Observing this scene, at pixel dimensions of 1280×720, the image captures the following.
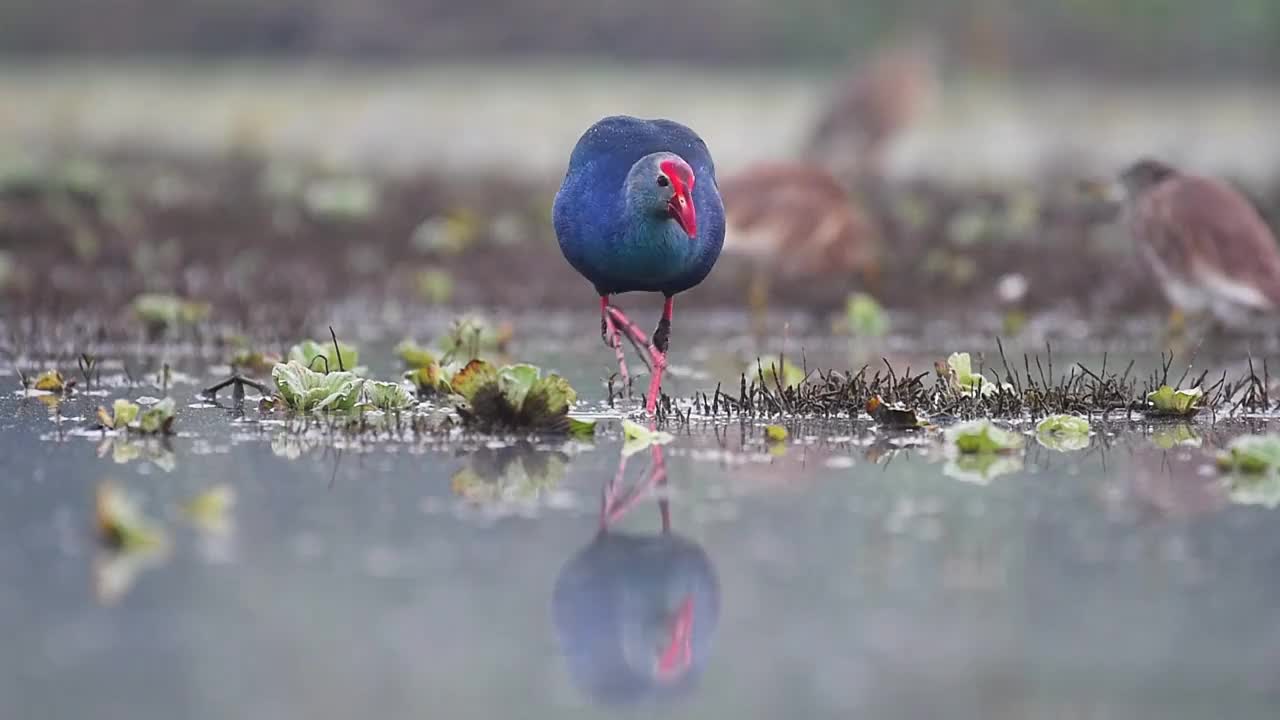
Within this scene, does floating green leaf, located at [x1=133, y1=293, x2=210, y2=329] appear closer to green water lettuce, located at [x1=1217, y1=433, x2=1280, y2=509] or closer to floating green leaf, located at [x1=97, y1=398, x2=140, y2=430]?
floating green leaf, located at [x1=97, y1=398, x2=140, y2=430]

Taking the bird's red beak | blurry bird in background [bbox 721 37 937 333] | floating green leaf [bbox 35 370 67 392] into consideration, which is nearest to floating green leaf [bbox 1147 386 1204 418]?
the bird's red beak

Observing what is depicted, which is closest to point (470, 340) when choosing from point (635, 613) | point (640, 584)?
point (640, 584)

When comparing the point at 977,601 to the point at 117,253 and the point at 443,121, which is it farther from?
the point at 443,121

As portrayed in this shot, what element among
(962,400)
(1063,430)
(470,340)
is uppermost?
(470,340)

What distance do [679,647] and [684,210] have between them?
10.6 ft

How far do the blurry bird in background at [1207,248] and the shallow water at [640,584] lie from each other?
355cm

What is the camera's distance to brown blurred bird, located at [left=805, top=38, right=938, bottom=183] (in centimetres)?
1881

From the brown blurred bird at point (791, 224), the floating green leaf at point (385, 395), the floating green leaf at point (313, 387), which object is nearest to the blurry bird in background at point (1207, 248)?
the brown blurred bird at point (791, 224)

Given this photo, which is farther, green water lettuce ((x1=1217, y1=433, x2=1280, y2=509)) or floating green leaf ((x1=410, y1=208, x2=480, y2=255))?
floating green leaf ((x1=410, y1=208, x2=480, y2=255))

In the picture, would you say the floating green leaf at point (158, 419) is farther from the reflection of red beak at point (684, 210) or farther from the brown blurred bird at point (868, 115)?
the brown blurred bird at point (868, 115)

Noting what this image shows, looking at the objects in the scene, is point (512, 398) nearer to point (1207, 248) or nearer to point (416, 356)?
point (416, 356)

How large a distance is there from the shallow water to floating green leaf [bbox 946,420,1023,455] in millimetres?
118

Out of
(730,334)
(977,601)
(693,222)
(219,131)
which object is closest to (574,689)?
(977,601)

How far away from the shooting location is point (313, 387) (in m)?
8.20
